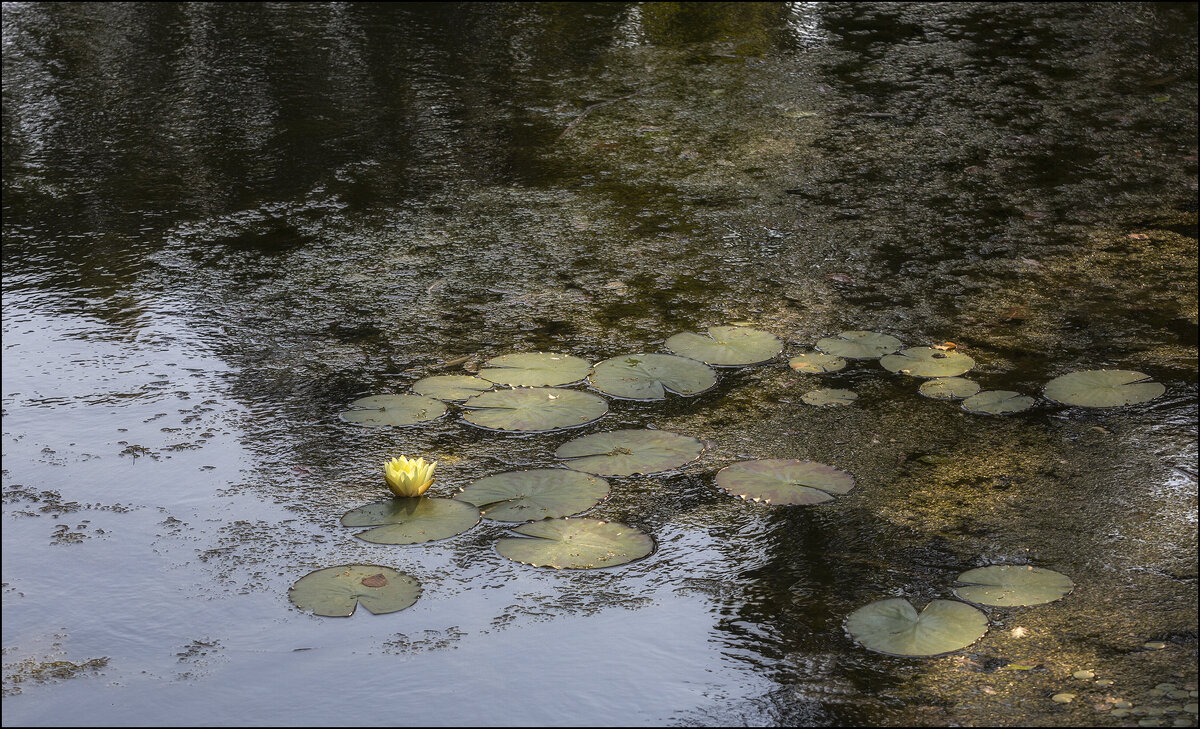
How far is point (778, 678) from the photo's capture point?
1.68m

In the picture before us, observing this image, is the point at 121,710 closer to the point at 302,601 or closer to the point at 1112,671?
→ the point at 302,601

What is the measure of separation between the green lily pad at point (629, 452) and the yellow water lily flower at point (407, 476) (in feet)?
1.00

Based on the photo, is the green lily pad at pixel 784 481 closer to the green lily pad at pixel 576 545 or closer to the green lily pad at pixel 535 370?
the green lily pad at pixel 576 545

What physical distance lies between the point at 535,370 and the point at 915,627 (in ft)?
3.69

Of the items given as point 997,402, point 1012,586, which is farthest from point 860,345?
point 1012,586

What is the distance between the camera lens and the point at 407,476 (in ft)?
6.78

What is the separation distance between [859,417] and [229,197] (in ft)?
7.52

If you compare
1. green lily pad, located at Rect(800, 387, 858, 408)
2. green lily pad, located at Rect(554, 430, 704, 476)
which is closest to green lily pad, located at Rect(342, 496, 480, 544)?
green lily pad, located at Rect(554, 430, 704, 476)

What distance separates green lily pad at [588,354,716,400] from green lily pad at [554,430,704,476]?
0.56 feet

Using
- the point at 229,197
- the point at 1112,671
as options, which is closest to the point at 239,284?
the point at 229,197

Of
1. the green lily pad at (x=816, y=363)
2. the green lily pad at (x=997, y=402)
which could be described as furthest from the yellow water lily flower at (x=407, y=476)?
the green lily pad at (x=997, y=402)

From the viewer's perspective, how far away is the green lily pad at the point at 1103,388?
7.98ft

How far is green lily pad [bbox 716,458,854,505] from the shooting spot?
2121 mm

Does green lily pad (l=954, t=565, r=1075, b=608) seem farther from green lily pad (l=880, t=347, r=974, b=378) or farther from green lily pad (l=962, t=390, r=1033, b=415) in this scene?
green lily pad (l=880, t=347, r=974, b=378)
